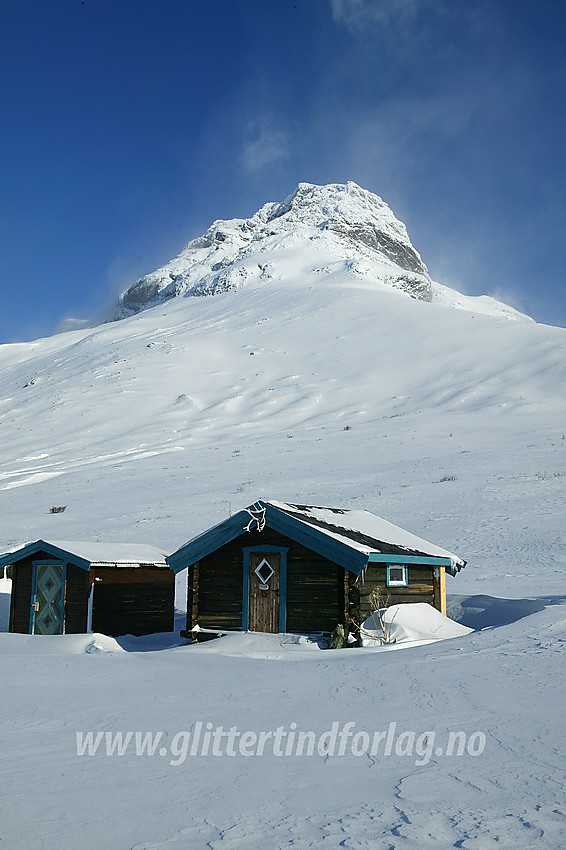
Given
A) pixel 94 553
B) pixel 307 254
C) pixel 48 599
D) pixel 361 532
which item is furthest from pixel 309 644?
pixel 307 254

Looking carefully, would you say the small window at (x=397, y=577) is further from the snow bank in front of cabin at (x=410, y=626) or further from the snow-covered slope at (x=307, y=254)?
the snow-covered slope at (x=307, y=254)

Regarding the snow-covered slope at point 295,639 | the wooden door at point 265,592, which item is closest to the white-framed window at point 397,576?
the snow-covered slope at point 295,639

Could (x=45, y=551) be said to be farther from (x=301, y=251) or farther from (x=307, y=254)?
(x=301, y=251)

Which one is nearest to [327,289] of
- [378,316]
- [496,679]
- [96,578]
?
[378,316]

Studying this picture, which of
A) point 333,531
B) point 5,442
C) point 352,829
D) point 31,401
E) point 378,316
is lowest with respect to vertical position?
point 352,829

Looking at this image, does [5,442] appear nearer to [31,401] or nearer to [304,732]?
[31,401]

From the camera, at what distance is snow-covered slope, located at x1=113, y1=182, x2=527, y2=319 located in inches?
4412

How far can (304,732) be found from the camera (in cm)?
568

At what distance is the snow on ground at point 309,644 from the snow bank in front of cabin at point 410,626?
3.39 ft

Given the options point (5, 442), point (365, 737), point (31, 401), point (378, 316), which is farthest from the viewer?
point (378, 316)

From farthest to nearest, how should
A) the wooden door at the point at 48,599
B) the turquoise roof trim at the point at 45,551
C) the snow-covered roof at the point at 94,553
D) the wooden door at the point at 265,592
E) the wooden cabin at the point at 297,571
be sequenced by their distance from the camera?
the wooden door at the point at 48,599
the snow-covered roof at the point at 94,553
the turquoise roof trim at the point at 45,551
the wooden door at the point at 265,592
the wooden cabin at the point at 297,571

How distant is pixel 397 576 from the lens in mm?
13281

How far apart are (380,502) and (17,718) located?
19066 mm

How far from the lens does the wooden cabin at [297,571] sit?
12.4 metres
